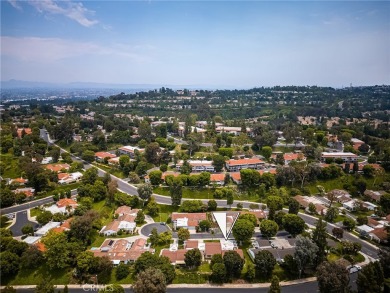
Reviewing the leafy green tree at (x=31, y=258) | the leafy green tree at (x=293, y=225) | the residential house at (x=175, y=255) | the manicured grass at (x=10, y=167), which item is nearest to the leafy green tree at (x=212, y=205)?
the leafy green tree at (x=293, y=225)

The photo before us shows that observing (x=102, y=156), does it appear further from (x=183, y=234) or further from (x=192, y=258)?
(x=192, y=258)

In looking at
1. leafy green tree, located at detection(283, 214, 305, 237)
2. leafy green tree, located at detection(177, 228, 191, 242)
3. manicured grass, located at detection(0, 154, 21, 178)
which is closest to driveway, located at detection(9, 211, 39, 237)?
manicured grass, located at detection(0, 154, 21, 178)

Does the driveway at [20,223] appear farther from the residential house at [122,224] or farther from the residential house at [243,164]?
the residential house at [243,164]

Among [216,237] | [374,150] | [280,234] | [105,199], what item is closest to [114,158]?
[105,199]

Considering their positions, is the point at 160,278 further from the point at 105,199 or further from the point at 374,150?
the point at 374,150

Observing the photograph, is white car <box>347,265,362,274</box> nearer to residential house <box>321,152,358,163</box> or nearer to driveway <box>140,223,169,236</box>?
driveway <box>140,223,169,236</box>

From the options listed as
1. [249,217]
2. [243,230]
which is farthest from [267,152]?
[243,230]

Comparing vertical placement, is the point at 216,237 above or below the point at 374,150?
below
